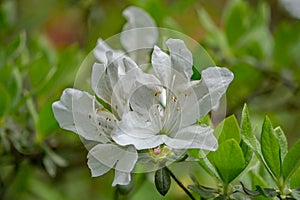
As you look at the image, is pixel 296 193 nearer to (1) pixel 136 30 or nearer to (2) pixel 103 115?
(2) pixel 103 115

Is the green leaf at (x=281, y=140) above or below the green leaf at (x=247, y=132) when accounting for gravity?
below

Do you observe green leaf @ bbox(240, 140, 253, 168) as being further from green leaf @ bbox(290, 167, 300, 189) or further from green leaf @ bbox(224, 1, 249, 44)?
green leaf @ bbox(224, 1, 249, 44)

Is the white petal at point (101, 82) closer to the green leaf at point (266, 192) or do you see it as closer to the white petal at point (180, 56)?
the white petal at point (180, 56)

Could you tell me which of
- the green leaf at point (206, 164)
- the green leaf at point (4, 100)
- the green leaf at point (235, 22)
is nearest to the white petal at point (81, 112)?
the green leaf at point (206, 164)

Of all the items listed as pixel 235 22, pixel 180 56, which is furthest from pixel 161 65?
pixel 235 22

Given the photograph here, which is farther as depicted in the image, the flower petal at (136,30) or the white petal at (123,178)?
the flower petal at (136,30)

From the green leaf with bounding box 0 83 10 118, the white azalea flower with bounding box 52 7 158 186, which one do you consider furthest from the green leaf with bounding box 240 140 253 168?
the green leaf with bounding box 0 83 10 118
